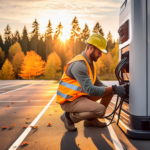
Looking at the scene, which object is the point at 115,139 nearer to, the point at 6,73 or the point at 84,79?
the point at 84,79

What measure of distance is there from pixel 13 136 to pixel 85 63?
2075 millimetres

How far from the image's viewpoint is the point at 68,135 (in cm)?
412

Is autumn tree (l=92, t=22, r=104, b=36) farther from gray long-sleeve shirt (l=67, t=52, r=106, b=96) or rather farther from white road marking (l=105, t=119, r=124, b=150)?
gray long-sleeve shirt (l=67, t=52, r=106, b=96)

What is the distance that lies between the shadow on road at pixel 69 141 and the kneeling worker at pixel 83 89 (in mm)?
211

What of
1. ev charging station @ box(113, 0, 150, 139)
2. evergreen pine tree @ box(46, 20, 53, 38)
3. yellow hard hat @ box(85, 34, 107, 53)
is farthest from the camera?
evergreen pine tree @ box(46, 20, 53, 38)

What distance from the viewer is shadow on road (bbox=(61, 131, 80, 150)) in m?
3.48

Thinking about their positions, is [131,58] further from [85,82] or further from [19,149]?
[19,149]

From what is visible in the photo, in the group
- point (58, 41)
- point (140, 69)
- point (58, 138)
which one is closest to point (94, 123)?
point (58, 138)

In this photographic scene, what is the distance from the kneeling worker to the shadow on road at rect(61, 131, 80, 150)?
0.21m

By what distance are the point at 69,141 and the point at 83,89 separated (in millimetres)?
1029

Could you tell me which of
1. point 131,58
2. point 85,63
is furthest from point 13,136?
point 131,58

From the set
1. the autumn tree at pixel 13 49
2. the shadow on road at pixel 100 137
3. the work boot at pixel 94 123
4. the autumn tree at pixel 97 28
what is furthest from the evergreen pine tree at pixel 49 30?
the shadow on road at pixel 100 137

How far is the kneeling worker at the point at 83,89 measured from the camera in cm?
393

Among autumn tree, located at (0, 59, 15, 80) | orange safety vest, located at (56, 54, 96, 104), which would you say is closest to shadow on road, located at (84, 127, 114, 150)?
orange safety vest, located at (56, 54, 96, 104)
